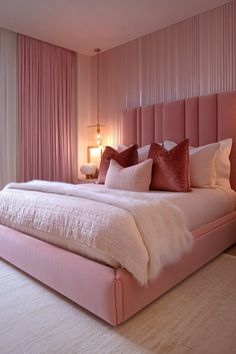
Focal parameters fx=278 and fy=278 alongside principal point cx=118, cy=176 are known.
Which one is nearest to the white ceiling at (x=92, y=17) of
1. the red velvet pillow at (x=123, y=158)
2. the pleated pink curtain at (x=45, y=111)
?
the pleated pink curtain at (x=45, y=111)

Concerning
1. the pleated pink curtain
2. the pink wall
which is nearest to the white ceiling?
the pink wall

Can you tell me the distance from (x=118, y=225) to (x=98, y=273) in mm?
282

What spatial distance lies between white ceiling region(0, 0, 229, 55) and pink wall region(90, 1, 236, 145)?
0.14 metres

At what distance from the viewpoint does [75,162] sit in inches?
174

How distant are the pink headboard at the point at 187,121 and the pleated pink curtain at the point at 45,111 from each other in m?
0.98

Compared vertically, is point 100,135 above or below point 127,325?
above

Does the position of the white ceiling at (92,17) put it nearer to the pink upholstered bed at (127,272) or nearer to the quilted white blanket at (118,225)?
the pink upholstered bed at (127,272)

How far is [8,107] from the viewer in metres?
3.64

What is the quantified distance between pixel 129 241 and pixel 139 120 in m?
2.52

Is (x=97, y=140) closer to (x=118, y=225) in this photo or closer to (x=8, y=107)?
(x=8, y=107)

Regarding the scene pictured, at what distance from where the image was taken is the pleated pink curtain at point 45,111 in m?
3.76

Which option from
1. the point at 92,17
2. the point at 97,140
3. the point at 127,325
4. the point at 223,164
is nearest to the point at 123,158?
the point at 223,164

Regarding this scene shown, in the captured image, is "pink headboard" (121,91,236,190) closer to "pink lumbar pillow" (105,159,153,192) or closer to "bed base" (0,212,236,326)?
"pink lumbar pillow" (105,159,153,192)

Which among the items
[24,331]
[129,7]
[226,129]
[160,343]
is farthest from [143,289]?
[129,7]
